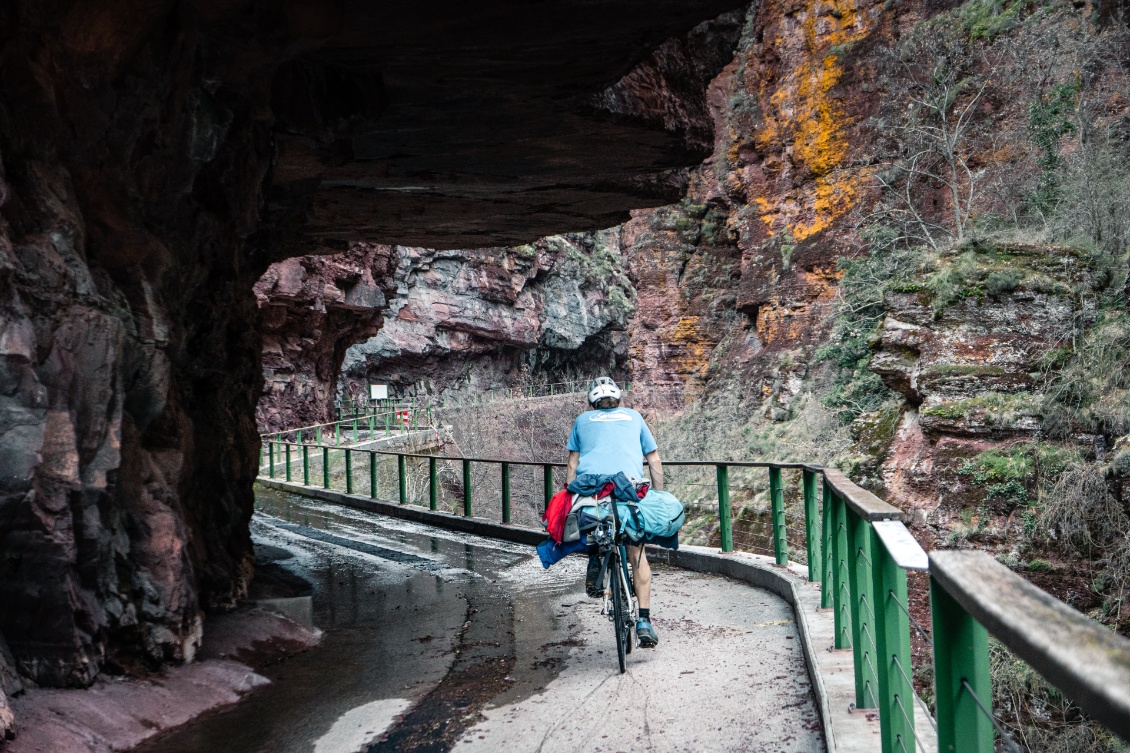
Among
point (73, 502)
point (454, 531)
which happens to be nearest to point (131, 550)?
point (73, 502)

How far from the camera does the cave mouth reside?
5.38 meters

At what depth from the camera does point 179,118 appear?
656cm

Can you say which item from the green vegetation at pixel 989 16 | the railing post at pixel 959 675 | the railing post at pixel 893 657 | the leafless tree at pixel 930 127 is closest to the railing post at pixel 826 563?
the railing post at pixel 893 657

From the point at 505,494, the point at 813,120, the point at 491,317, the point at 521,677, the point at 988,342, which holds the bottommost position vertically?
the point at 521,677

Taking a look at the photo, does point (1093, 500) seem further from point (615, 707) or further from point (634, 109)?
point (615, 707)

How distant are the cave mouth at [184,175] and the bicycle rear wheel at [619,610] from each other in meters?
3.03

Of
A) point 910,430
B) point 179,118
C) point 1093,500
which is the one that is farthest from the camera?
point 910,430

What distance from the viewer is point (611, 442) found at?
6.67 metres

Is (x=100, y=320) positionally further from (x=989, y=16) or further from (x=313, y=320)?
(x=313, y=320)

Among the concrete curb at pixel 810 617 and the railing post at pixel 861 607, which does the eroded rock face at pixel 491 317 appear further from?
the railing post at pixel 861 607

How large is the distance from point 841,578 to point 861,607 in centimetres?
104

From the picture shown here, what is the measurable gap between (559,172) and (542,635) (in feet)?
15.4

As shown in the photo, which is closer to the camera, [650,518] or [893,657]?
[893,657]

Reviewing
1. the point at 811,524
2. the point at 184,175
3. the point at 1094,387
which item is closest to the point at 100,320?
the point at 184,175
